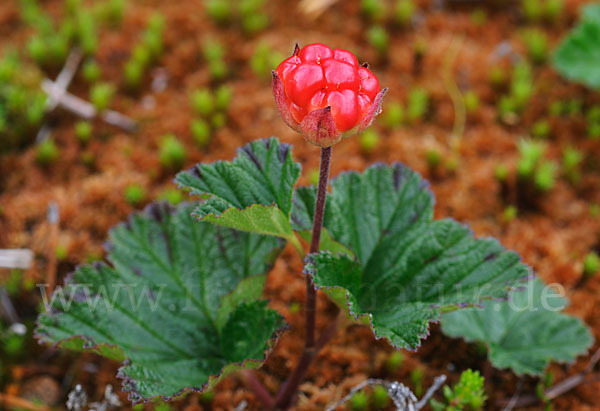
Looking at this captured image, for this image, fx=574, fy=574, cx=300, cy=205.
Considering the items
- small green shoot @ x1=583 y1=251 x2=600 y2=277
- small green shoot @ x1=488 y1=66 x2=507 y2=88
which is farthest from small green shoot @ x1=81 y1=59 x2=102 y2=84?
small green shoot @ x1=583 y1=251 x2=600 y2=277

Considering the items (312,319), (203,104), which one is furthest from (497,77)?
→ (312,319)

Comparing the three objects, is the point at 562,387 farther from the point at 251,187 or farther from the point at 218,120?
the point at 218,120

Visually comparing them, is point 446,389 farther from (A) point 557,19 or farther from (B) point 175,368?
(A) point 557,19

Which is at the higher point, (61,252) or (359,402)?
(61,252)

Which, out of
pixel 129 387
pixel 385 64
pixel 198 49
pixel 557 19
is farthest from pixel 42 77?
pixel 557 19

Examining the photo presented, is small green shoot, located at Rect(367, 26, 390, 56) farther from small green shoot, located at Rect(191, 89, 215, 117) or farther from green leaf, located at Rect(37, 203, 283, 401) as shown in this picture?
green leaf, located at Rect(37, 203, 283, 401)

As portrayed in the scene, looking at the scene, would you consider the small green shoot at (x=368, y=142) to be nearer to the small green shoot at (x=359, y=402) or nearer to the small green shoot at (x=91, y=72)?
the small green shoot at (x=359, y=402)

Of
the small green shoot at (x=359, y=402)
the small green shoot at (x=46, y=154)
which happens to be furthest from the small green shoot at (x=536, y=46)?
the small green shoot at (x=46, y=154)
